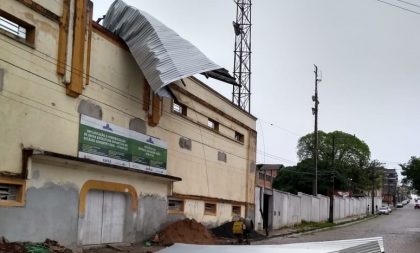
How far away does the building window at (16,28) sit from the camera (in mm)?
13391

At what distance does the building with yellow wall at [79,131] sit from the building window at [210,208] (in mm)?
424

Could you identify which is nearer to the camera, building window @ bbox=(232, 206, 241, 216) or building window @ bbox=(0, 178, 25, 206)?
building window @ bbox=(0, 178, 25, 206)

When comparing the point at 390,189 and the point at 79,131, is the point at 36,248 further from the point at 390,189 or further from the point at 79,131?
the point at 390,189

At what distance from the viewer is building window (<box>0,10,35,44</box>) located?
1339 cm

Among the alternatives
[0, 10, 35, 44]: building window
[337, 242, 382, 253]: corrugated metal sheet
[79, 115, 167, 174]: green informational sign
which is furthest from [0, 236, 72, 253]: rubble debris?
[337, 242, 382, 253]: corrugated metal sheet

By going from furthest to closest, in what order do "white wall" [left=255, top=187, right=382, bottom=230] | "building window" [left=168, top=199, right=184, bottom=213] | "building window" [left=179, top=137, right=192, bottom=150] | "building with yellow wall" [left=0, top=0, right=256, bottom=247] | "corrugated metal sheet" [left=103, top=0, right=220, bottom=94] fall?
1. "white wall" [left=255, top=187, right=382, bottom=230]
2. "building window" [left=179, top=137, right=192, bottom=150]
3. "building window" [left=168, top=199, right=184, bottom=213]
4. "corrugated metal sheet" [left=103, top=0, right=220, bottom=94]
5. "building with yellow wall" [left=0, top=0, right=256, bottom=247]

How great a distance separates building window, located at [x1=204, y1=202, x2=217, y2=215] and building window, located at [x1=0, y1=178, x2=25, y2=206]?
12.1 m

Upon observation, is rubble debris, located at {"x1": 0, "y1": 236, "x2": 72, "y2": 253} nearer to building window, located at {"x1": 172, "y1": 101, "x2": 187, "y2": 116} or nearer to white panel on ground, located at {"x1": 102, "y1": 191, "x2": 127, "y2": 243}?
white panel on ground, located at {"x1": 102, "y1": 191, "x2": 127, "y2": 243}

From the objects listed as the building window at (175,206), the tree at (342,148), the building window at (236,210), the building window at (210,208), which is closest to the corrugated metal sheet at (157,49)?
the building window at (175,206)

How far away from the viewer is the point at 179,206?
884 inches

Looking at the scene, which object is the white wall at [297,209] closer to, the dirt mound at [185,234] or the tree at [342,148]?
the dirt mound at [185,234]

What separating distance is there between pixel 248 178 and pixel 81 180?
15.3 m

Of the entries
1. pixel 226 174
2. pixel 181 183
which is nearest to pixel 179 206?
pixel 181 183

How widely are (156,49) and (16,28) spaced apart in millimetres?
5443
